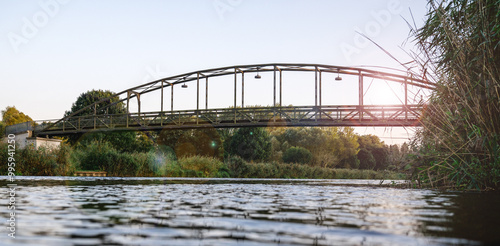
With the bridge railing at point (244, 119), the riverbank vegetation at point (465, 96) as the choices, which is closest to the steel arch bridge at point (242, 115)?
the bridge railing at point (244, 119)

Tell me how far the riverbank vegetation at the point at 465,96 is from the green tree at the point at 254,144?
38333 mm

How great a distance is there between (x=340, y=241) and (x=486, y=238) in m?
1.14

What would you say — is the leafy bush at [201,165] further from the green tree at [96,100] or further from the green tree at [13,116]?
the green tree at [13,116]

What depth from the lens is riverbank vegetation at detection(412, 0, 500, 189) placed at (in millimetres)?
10038

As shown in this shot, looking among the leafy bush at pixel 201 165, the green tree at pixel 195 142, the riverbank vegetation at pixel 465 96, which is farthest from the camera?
the green tree at pixel 195 142

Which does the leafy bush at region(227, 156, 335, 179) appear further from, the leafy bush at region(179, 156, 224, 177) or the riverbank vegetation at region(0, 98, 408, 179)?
the leafy bush at region(179, 156, 224, 177)

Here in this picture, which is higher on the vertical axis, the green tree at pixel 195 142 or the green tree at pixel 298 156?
the green tree at pixel 195 142

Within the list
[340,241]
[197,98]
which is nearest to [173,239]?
[340,241]

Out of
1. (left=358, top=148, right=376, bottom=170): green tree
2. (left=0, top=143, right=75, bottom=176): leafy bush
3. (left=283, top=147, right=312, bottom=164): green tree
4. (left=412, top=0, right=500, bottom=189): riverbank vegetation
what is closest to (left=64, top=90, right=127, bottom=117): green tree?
(left=283, top=147, right=312, bottom=164): green tree

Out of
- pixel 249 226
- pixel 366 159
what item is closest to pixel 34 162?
pixel 249 226

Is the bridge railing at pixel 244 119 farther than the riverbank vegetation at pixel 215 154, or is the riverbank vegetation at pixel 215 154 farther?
the bridge railing at pixel 244 119

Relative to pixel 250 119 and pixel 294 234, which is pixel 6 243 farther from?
pixel 250 119

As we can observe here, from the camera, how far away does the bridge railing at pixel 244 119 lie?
35.8 meters

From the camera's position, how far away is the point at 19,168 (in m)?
26.3
